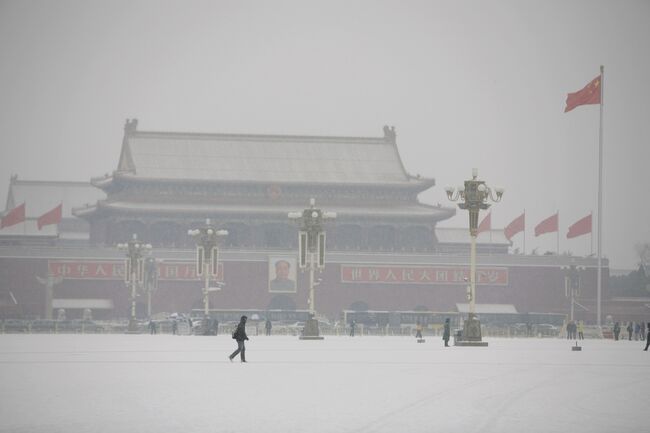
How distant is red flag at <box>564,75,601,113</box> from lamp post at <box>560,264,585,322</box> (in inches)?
1077

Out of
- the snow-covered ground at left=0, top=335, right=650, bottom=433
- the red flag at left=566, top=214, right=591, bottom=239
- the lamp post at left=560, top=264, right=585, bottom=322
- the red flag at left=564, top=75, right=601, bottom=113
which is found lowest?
the snow-covered ground at left=0, top=335, right=650, bottom=433

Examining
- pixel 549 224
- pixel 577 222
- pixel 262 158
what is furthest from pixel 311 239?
pixel 262 158

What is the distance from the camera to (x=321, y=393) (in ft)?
73.3

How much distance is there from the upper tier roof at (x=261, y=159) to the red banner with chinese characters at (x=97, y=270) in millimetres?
7053

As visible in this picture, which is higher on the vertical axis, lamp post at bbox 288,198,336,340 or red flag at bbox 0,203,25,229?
red flag at bbox 0,203,25,229

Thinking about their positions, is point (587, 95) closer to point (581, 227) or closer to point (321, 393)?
point (581, 227)

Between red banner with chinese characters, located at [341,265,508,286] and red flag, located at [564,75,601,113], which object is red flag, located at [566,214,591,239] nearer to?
red banner with chinese characters, located at [341,265,508,286]

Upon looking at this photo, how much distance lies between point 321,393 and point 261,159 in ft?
233

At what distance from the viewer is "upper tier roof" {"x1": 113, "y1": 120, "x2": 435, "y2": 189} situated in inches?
3565

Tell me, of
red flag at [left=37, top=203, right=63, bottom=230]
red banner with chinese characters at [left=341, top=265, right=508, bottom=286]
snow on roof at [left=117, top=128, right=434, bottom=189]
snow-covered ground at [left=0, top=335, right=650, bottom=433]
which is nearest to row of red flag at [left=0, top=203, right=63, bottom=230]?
red flag at [left=37, top=203, right=63, bottom=230]

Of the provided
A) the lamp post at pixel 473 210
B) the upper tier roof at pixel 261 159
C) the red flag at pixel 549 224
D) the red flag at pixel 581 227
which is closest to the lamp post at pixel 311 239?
the lamp post at pixel 473 210

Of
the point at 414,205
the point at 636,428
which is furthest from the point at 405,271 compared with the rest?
the point at 636,428

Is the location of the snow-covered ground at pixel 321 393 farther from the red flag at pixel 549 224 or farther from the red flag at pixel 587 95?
the red flag at pixel 549 224

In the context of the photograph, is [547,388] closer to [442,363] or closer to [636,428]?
[636,428]
